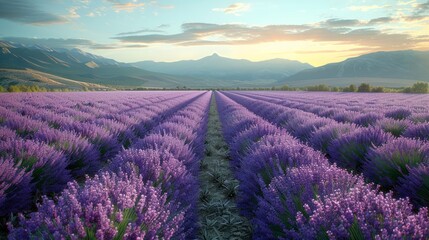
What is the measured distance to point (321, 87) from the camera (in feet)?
196

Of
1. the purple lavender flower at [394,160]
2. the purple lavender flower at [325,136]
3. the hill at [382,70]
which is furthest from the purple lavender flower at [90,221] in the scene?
the hill at [382,70]

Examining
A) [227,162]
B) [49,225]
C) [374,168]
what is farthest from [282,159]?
[227,162]

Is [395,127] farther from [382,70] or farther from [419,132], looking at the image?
[382,70]

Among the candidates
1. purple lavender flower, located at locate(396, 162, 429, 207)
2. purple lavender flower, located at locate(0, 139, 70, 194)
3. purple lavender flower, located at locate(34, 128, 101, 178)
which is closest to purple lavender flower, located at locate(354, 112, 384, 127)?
purple lavender flower, located at locate(396, 162, 429, 207)

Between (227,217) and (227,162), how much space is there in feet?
9.45

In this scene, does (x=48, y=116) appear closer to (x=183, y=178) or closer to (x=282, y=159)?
(x=183, y=178)

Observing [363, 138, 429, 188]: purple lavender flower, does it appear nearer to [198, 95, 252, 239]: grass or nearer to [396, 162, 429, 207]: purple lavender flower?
[396, 162, 429, 207]: purple lavender flower

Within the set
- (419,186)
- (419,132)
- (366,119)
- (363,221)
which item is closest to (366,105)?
(366,119)

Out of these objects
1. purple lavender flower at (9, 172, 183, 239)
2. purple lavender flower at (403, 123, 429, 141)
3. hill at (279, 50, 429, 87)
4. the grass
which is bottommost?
the grass

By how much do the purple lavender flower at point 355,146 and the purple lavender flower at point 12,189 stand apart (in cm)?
423

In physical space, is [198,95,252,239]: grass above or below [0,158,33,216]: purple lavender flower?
below

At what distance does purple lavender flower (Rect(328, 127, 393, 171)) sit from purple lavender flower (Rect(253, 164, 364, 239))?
7.10 feet

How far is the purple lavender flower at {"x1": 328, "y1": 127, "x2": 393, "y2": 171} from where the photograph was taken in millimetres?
4410

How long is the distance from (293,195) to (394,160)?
1.84m
